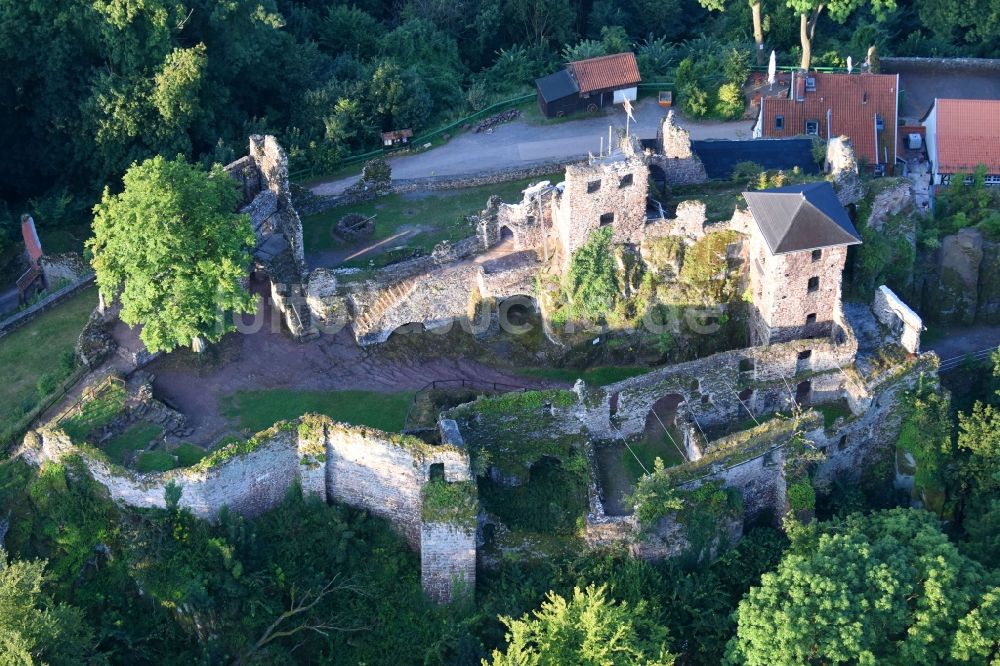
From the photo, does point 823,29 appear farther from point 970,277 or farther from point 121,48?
point 121,48

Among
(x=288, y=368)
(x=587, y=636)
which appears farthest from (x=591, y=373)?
(x=587, y=636)

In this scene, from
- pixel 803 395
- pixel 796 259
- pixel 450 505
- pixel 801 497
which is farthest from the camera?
pixel 803 395

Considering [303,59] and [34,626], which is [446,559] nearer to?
[34,626]

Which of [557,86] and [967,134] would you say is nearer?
[967,134]

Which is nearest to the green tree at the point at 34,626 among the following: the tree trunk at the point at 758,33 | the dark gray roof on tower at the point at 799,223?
the dark gray roof on tower at the point at 799,223

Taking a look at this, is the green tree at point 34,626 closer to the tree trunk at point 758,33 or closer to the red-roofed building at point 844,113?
the red-roofed building at point 844,113

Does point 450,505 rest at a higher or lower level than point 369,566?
higher
